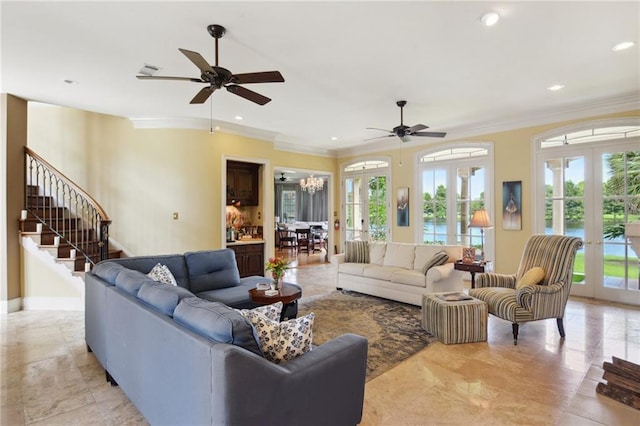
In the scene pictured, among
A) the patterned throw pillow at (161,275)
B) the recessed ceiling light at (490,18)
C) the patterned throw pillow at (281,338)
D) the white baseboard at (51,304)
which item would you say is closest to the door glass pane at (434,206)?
the recessed ceiling light at (490,18)

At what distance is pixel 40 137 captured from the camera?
5.64 meters

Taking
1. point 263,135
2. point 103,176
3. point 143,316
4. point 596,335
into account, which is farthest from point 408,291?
point 103,176

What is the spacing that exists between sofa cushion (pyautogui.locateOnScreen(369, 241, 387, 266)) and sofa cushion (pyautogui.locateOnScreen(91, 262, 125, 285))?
400cm

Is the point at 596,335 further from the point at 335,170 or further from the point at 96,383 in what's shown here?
the point at 335,170

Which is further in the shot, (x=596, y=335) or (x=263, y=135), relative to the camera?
(x=263, y=135)

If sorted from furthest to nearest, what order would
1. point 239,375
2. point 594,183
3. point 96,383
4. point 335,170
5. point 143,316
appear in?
point 335,170 → point 594,183 → point 96,383 → point 143,316 → point 239,375

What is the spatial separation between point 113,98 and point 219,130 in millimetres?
1877

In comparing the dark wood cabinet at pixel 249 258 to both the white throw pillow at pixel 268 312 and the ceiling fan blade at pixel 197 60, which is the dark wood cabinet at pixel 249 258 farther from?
the white throw pillow at pixel 268 312

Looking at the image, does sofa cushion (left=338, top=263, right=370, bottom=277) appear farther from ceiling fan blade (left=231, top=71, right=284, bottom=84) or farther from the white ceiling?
ceiling fan blade (left=231, top=71, right=284, bottom=84)

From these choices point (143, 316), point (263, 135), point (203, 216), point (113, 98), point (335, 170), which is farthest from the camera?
point (335, 170)

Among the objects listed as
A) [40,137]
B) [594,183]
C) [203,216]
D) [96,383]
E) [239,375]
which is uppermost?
[40,137]

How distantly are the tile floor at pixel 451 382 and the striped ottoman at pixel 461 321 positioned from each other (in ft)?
0.30

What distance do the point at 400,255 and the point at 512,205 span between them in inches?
91.9

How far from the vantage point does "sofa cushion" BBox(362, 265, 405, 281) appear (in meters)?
5.11
